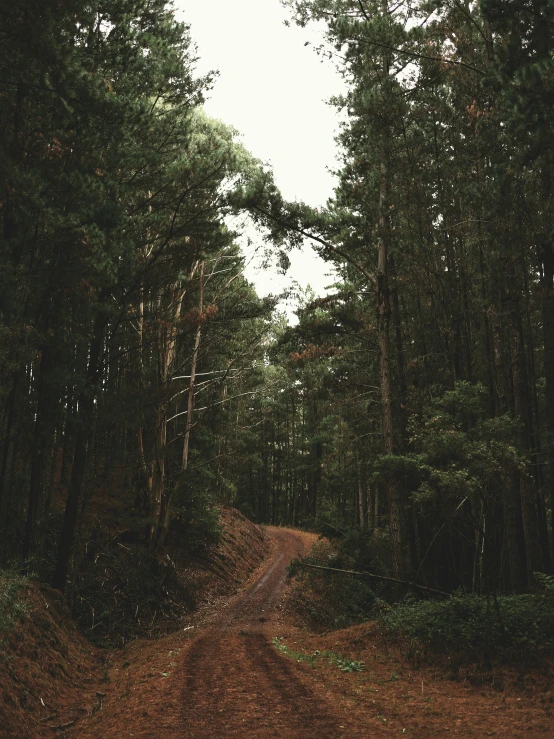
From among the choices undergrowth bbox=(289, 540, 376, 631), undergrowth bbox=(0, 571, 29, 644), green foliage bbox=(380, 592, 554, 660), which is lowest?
undergrowth bbox=(289, 540, 376, 631)

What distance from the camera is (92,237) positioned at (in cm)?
814

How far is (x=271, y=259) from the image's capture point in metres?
17.7

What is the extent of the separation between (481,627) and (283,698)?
135 inches

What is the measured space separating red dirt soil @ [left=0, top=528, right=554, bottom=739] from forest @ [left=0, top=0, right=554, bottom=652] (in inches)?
95.9

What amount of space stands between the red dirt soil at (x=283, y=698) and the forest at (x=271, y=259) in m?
2.44

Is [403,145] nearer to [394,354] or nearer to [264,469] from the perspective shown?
[394,354]

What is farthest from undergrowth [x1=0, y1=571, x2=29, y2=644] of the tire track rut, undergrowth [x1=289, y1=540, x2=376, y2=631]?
Result: undergrowth [x1=289, y1=540, x2=376, y2=631]

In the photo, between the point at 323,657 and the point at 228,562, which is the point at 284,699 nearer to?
the point at 323,657

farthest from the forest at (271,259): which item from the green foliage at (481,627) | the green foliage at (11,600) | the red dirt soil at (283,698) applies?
the red dirt soil at (283,698)

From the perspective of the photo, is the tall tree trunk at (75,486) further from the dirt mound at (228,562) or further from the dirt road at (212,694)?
the dirt mound at (228,562)

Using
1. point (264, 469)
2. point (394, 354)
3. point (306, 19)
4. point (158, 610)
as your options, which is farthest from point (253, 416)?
point (306, 19)

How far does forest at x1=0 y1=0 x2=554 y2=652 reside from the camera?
26.2 feet

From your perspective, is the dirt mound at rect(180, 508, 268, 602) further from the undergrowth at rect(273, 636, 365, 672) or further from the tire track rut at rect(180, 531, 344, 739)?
the undergrowth at rect(273, 636, 365, 672)

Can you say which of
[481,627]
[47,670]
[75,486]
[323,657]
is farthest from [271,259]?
[47,670]
